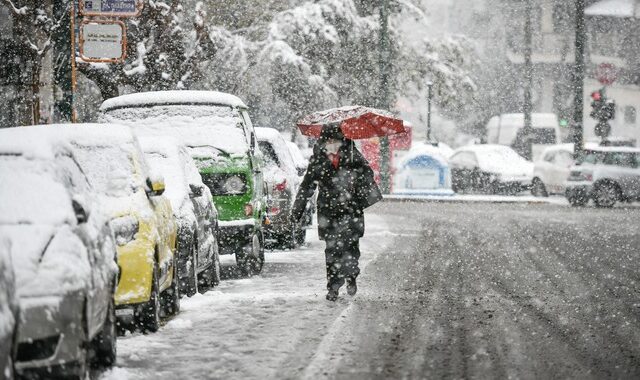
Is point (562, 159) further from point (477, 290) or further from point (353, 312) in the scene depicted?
point (353, 312)

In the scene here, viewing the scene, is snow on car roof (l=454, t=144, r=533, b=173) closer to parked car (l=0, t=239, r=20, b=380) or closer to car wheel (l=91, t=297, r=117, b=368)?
car wheel (l=91, t=297, r=117, b=368)

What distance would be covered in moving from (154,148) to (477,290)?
12.4 ft

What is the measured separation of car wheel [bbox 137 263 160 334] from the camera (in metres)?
8.72

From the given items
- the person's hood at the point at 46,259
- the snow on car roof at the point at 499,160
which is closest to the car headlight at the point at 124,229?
the person's hood at the point at 46,259

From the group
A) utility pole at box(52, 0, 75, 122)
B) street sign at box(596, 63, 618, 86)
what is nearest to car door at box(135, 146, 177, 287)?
utility pole at box(52, 0, 75, 122)

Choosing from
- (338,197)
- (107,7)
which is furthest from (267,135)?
(338,197)

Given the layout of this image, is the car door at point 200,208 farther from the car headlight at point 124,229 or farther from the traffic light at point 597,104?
the traffic light at point 597,104

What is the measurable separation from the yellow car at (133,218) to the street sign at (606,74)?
46274 millimetres

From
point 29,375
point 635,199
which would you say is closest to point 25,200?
point 29,375

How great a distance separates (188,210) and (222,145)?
268cm

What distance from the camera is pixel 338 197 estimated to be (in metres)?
11.2

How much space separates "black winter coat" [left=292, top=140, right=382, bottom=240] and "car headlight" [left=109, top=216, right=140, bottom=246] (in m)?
2.84

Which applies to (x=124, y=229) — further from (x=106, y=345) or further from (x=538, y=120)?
(x=538, y=120)

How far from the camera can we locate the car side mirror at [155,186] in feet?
29.6
